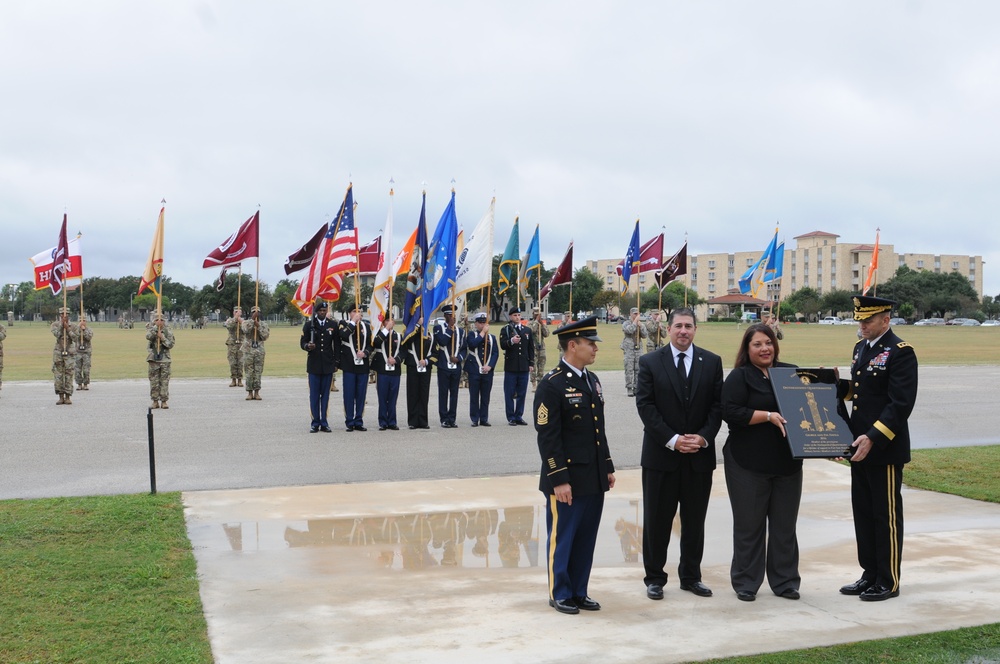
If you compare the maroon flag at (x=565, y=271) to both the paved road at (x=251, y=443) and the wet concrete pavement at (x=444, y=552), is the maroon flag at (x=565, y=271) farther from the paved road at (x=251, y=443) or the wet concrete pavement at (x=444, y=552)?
the wet concrete pavement at (x=444, y=552)

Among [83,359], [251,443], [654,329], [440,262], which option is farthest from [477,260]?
[83,359]

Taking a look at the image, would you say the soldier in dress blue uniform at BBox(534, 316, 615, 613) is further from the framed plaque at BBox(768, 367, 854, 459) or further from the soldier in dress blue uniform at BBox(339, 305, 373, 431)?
the soldier in dress blue uniform at BBox(339, 305, 373, 431)

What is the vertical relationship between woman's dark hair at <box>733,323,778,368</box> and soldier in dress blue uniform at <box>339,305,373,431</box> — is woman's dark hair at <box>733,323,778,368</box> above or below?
above

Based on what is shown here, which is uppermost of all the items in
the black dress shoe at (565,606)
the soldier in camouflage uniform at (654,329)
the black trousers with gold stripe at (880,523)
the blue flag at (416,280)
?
the blue flag at (416,280)

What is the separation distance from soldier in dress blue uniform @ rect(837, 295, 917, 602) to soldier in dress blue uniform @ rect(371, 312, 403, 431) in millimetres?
9670

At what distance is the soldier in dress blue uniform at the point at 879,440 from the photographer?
5980 millimetres

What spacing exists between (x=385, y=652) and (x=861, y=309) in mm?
3858

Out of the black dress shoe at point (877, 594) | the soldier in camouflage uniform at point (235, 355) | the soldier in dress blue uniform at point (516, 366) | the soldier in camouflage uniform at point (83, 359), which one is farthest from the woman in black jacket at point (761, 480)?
the soldier in camouflage uniform at point (83, 359)

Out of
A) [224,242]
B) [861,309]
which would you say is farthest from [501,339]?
[861,309]

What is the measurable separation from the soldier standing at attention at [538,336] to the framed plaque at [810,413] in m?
15.5

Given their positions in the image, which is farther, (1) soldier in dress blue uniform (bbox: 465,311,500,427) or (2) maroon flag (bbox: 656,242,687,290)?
(2) maroon flag (bbox: 656,242,687,290)

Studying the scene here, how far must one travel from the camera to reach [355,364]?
15164 mm

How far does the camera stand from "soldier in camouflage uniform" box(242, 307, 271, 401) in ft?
65.3

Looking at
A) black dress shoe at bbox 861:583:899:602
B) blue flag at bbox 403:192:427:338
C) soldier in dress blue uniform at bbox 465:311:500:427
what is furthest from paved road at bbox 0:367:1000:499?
black dress shoe at bbox 861:583:899:602
